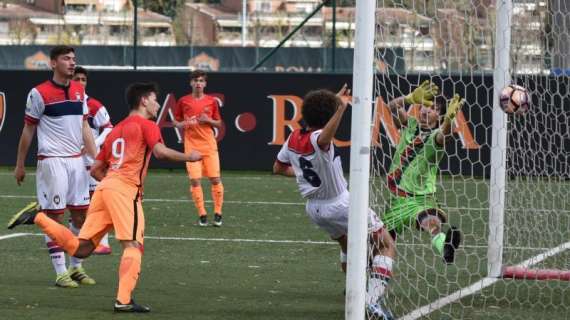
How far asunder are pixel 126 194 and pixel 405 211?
2392mm

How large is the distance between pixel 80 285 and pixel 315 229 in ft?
15.6

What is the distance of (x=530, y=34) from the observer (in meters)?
11.0

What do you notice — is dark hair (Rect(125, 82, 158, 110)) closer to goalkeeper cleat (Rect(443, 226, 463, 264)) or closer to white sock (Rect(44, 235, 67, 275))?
white sock (Rect(44, 235, 67, 275))

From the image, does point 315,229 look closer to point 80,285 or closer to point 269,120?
point 80,285

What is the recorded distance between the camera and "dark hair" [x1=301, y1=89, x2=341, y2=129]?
8.78m

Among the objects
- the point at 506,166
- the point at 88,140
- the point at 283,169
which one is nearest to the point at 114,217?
the point at 283,169

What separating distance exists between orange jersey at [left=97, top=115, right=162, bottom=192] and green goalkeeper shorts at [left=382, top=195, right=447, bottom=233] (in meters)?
2.08

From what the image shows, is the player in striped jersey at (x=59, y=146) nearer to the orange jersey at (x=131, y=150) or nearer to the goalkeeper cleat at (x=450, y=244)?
the orange jersey at (x=131, y=150)

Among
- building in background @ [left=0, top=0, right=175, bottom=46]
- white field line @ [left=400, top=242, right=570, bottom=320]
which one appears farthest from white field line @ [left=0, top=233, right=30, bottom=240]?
building in background @ [left=0, top=0, right=175, bottom=46]

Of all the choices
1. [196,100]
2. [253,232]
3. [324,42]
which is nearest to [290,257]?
[253,232]

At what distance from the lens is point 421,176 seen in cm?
1034

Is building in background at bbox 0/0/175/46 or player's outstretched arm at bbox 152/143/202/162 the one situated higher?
building in background at bbox 0/0/175/46

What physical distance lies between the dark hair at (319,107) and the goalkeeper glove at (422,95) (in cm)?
53

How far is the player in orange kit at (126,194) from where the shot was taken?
8.91m
